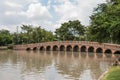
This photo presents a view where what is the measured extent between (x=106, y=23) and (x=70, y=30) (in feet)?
253

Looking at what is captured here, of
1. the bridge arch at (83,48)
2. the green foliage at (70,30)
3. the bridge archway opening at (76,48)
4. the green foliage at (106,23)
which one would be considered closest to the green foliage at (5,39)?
the green foliage at (70,30)

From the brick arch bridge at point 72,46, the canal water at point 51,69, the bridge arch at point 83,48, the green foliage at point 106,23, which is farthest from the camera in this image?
the bridge arch at point 83,48

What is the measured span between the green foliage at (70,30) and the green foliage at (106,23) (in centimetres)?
6875

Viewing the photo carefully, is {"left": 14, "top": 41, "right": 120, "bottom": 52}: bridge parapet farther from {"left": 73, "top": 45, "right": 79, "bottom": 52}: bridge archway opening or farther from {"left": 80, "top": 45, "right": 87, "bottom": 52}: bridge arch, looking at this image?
{"left": 73, "top": 45, "right": 79, "bottom": 52}: bridge archway opening

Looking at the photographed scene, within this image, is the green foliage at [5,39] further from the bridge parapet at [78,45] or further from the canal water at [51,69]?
the canal water at [51,69]

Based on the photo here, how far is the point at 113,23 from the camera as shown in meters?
30.3

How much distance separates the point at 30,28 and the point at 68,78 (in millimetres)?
82260

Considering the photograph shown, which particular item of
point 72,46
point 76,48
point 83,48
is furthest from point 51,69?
point 76,48

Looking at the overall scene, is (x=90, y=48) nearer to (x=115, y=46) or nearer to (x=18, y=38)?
(x=115, y=46)

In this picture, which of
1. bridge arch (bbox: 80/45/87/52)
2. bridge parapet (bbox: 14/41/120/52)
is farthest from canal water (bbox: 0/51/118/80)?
bridge arch (bbox: 80/45/87/52)

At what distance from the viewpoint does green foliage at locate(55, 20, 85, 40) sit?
10944 cm

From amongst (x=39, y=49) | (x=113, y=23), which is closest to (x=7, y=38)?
(x=39, y=49)

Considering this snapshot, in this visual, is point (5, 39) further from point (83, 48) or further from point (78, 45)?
point (78, 45)

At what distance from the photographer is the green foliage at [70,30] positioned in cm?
10944
